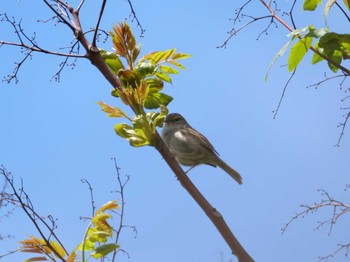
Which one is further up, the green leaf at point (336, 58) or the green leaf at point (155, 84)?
the green leaf at point (155, 84)

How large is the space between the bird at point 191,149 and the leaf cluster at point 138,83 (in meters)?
3.37

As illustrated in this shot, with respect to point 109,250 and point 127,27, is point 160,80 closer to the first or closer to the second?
point 127,27

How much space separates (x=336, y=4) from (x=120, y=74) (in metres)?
0.88

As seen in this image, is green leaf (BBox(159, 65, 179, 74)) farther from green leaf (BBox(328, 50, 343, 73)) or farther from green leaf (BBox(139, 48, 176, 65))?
green leaf (BBox(328, 50, 343, 73))

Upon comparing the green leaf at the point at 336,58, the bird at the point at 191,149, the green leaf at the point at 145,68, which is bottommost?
the green leaf at the point at 336,58

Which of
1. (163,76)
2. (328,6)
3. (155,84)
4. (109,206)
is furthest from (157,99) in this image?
(328,6)

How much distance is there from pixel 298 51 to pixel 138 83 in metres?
0.69

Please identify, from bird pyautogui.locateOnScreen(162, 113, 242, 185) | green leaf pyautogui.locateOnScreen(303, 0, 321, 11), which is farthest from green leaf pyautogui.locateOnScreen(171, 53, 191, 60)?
bird pyautogui.locateOnScreen(162, 113, 242, 185)

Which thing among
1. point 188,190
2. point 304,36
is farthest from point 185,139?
point 188,190

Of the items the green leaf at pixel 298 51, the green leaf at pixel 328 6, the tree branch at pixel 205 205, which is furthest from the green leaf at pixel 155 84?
the green leaf at pixel 328 6

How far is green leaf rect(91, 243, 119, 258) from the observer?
1.59m

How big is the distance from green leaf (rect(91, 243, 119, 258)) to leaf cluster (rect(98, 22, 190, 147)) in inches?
13.2

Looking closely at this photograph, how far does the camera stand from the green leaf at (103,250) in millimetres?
1595

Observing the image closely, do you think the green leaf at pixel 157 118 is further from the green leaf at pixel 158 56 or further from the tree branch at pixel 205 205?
the green leaf at pixel 158 56
